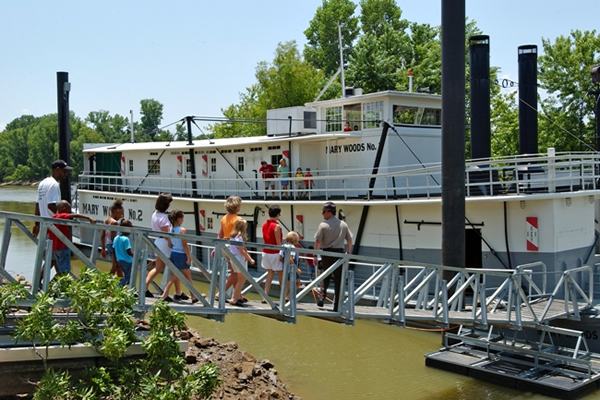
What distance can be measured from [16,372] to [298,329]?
1118cm

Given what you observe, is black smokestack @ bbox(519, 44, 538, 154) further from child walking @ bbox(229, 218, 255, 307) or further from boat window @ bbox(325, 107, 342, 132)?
child walking @ bbox(229, 218, 255, 307)

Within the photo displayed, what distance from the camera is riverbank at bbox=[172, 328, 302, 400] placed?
1080 cm

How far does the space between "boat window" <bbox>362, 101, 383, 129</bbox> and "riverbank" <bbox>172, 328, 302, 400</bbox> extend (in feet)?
34.0

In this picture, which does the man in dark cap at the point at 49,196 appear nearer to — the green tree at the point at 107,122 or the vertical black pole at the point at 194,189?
the vertical black pole at the point at 194,189

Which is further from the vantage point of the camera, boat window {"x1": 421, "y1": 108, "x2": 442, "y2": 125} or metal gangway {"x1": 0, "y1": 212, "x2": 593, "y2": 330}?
boat window {"x1": 421, "y1": 108, "x2": 442, "y2": 125}

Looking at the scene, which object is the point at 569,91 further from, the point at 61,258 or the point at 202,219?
the point at 61,258

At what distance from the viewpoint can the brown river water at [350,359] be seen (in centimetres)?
1272

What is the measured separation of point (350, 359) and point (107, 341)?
29.5ft

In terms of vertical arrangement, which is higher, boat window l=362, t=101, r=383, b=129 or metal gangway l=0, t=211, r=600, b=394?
boat window l=362, t=101, r=383, b=129

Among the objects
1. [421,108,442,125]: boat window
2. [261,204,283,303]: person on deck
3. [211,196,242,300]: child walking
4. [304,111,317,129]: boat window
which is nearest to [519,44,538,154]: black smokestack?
[421,108,442,125]: boat window

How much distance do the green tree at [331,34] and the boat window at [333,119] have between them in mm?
42309

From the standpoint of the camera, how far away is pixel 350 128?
73.3 ft

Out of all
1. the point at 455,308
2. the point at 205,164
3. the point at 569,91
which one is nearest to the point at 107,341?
the point at 455,308

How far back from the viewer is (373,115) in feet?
71.1
